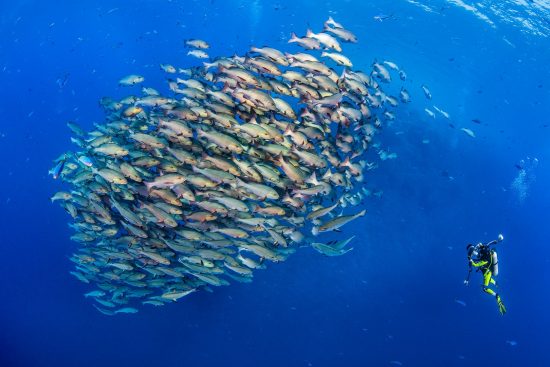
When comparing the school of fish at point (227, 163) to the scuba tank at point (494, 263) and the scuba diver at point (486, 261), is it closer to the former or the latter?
the scuba diver at point (486, 261)

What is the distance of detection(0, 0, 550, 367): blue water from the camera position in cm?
1744

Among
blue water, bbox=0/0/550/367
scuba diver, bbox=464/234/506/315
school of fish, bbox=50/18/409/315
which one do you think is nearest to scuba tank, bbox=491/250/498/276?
scuba diver, bbox=464/234/506/315

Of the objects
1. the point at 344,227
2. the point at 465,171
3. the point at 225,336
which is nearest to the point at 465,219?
the point at 465,171

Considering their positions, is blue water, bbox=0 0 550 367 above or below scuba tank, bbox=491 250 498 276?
below

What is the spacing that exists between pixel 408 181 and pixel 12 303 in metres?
20.8

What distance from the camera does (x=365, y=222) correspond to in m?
18.5

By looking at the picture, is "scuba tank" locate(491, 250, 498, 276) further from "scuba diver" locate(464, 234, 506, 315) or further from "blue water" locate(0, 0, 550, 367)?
"blue water" locate(0, 0, 550, 367)

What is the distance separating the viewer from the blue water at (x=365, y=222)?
17.4 m

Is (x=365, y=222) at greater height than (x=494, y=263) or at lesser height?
lesser

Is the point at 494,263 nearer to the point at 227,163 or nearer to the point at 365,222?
the point at 227,163

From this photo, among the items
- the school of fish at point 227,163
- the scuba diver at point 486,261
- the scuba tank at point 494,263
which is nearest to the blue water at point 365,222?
the school of fish at point 227,163

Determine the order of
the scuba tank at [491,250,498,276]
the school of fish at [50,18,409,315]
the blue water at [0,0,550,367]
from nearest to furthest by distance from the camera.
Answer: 1. the scuba tank at [491,250,498,276]
2. the school of fish at [50,18,409,315]
3. the blue water at [0,0,550,367]

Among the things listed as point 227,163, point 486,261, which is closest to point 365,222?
point 486,261

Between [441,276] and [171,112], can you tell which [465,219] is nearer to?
[441,276]
